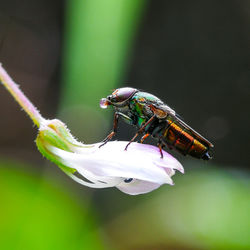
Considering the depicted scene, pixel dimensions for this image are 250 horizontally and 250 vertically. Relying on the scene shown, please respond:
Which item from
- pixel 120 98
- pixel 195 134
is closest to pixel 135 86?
pixel 120 98

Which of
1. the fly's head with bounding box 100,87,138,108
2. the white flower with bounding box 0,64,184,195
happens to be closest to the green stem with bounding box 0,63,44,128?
the white flower with bounding box 0,64,184,195

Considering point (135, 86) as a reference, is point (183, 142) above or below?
above

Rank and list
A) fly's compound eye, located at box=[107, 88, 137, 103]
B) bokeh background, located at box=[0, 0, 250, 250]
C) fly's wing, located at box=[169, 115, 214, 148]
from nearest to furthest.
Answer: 1. fly's wing, located at box=[169, 115, 214, 148]
2. fly's compound eye, located at box=[107, 88, 137, 103]
3. bokeh background, located at box=[0, 0, 250, 250]

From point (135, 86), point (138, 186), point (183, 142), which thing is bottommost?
point (135, 86)

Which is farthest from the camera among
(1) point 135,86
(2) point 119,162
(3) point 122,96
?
(1) point 135,86

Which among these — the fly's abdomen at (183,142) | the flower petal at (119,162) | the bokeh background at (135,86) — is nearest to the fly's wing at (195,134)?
the fly's abdomen at (183,142)

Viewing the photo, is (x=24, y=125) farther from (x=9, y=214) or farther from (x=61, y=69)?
(x=9, y=214)

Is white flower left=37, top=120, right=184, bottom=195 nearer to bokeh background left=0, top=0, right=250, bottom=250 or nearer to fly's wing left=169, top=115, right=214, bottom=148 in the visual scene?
fly's wing left=169, top=115, right=214, bottom=148

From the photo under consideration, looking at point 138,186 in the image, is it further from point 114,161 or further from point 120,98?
point 120,98
